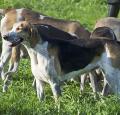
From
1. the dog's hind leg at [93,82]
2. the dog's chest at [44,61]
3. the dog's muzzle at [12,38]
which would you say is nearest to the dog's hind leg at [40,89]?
the dog's chest at [44,61]

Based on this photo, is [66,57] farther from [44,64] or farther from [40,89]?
[40,89]

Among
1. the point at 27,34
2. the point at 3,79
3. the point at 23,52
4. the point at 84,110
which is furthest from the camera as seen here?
the point at 23,52

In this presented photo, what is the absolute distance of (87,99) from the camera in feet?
33.4

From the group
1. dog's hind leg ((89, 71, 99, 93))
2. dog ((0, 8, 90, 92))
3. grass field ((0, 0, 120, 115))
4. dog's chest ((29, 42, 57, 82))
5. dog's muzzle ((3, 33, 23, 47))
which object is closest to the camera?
grass field ((0, 0, 120, 115))

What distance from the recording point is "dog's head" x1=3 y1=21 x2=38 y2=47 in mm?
9695

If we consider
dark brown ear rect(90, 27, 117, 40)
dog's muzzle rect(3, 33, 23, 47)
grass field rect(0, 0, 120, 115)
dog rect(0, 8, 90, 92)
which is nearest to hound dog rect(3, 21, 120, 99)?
dog's muzzle rect(3, 33, 23, 47)

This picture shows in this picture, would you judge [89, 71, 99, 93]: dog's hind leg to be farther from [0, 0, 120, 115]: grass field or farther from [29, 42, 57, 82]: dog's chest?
[29, 42, 57, 82]: dog's chest

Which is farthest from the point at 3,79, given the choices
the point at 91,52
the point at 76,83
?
the point at 91,52

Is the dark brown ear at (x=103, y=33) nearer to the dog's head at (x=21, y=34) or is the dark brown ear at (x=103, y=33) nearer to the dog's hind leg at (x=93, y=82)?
the dog's hind leg at (x=93, y=82)

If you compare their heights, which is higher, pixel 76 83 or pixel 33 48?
pixel 33 48

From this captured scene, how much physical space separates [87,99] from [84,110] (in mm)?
984

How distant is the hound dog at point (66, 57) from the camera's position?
10.1 meters

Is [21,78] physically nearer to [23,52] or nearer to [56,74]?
[23,52]

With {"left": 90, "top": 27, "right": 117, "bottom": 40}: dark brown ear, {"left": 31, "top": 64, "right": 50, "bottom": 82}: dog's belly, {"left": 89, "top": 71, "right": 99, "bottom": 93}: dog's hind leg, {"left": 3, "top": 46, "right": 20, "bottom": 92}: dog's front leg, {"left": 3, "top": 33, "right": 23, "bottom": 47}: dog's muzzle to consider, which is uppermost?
{"left": 3, "top": 33, "right": 23, "bottom": 47}: dog's muzzle
